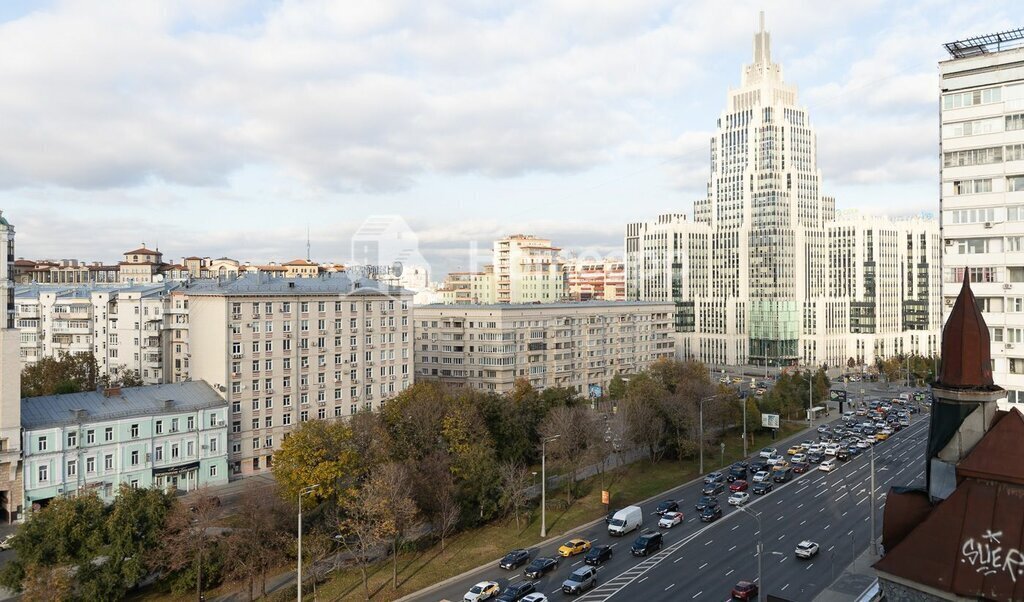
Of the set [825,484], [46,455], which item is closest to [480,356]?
[825,484]

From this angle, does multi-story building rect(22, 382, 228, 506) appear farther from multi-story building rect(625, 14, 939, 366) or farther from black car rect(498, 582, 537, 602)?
multi-story building rect(625, 14, 939, 366)

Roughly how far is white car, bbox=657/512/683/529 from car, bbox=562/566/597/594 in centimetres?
1164

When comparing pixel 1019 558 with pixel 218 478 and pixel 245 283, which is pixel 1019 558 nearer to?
pixel 218 478

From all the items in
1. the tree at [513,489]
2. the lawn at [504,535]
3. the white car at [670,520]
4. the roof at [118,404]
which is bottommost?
the lawn at [504,535]

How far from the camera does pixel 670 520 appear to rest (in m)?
51.1

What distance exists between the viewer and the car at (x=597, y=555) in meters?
42.8

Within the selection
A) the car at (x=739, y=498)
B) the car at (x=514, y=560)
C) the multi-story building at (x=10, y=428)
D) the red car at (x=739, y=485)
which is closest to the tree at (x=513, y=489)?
the car at (x=514, y=560)

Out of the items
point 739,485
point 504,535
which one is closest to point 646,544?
point 504,535

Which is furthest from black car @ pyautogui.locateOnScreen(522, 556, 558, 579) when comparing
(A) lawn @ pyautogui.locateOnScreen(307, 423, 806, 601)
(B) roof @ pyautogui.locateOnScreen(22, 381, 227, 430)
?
(B) roof @ pyautogui.locateOnScreen(22, 381, 227, 430)

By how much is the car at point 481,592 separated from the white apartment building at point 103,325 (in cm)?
5691

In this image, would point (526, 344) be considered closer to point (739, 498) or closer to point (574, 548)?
point (739, 498)

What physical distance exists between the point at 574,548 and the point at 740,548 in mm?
11059

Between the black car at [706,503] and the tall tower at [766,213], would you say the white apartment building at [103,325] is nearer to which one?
the black car at [706,503]

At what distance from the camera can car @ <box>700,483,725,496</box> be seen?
59594 mm
